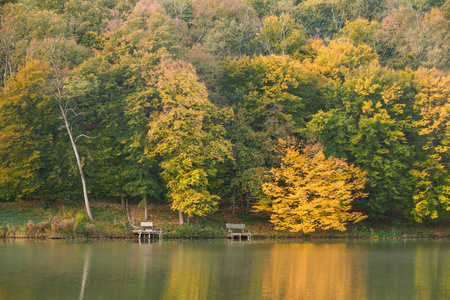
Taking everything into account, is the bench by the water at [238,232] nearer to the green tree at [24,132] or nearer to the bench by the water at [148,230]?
the bench by the water at [148,230]

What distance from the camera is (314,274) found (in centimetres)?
2552

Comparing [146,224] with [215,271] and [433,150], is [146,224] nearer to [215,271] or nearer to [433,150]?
[215,271]

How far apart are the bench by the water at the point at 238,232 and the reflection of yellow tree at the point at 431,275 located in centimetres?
1340

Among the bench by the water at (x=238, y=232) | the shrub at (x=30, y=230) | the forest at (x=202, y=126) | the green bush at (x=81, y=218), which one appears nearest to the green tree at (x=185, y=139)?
the forest at (x=202, y=126)

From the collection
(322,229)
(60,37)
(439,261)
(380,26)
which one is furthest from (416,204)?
(60,37)

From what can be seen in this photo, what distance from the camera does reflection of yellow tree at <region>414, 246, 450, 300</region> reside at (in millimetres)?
21359

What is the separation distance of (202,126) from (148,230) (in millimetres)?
10301

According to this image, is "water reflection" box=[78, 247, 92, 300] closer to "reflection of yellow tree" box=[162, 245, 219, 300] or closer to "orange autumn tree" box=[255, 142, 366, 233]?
"reflection of yellow tree" box=[162, 245, 219, 300]

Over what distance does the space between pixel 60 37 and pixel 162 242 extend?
21984 mm

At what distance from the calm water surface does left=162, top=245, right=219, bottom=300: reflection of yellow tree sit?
0.04 m

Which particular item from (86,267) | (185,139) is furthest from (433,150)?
(86,267)

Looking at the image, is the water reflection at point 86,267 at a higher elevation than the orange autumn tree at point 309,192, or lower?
lower

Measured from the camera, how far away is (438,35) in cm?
6078

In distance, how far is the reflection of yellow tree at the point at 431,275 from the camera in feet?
70.1
